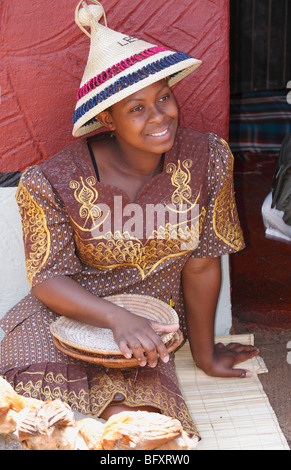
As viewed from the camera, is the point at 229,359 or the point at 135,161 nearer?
the point at 135,161

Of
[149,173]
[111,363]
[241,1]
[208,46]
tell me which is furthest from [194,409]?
[241,1]

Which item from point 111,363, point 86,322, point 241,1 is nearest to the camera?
point 111,363

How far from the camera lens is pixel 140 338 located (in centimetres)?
196

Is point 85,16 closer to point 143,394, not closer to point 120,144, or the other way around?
point 120,144

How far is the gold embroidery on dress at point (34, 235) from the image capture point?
2205 millimetres

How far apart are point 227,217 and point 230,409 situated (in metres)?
0.75

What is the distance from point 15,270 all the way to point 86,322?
0.73m

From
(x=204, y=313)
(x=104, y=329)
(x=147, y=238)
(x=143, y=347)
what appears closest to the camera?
(x=143, y=347)

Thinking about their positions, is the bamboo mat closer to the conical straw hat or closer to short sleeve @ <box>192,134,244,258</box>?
short sleeve @ <box>192,134,244,258</box>

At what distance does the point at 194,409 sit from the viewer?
8.13ft

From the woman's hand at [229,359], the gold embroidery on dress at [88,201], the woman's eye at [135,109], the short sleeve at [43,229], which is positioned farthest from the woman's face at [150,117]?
the woman's hand at [229,359]

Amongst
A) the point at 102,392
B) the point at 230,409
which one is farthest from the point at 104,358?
the point at 230,409

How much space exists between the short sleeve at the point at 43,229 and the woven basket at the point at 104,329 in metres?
0.18

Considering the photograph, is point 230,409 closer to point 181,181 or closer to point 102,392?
point 102,392
